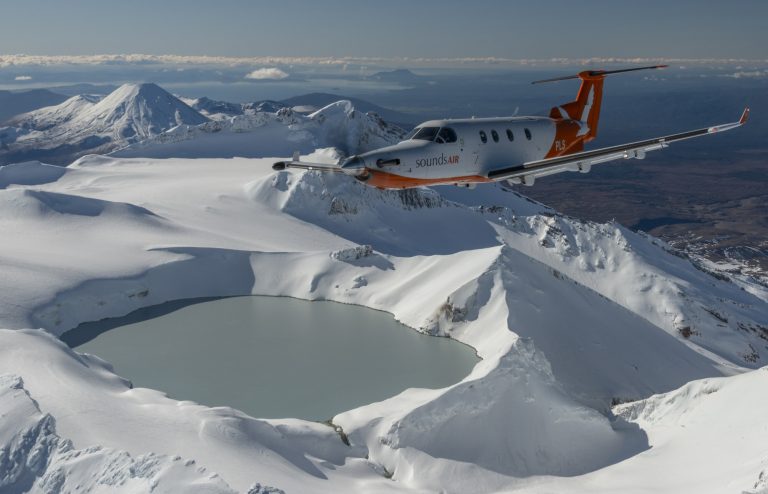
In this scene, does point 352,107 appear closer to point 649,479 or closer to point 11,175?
point 11,175

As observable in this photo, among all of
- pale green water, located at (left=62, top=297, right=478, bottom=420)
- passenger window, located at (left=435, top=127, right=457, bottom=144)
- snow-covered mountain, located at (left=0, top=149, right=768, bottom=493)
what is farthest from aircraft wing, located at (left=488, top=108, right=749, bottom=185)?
pale green water, located at (left=62, top=297, right=478, bottom=420)

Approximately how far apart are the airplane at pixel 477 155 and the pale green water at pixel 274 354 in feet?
44.5

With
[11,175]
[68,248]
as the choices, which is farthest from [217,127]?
[68,248]

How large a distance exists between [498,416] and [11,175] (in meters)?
82.7

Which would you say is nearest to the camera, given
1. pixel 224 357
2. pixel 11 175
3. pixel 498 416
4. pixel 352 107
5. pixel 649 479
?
pixel 649 479

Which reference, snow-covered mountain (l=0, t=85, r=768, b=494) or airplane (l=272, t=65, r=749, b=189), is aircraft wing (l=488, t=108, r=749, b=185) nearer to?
airplane (l=272, t=65, r=749, b=189)

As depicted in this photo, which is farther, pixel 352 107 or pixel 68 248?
pixel 352 107

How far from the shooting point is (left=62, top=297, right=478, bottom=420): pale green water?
35.2 m

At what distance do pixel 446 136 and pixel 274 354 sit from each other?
19.6 m

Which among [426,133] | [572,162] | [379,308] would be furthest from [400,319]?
[572,162]

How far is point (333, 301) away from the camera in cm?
5431

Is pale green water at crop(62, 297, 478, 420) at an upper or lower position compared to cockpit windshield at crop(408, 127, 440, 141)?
lower

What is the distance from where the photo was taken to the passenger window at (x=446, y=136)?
28.6 m

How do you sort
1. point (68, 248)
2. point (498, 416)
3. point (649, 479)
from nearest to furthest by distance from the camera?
1. point (649, 479)
2. point (498, 416)
3. point (68, 248)
